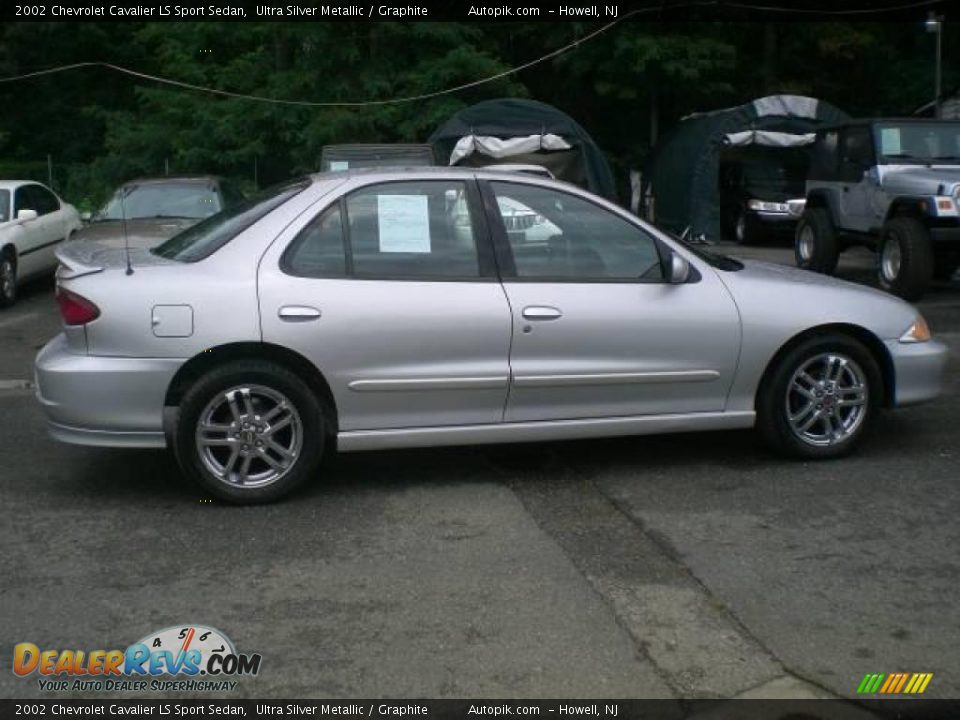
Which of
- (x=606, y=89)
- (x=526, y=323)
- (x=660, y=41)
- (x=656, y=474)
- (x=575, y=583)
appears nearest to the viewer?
(x=575, y=583)

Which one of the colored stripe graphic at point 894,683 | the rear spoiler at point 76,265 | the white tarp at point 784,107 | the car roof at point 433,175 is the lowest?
the colored stripe graphic at point 894,683

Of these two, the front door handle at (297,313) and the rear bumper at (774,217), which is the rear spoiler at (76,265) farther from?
the rear bumper at (774,217)

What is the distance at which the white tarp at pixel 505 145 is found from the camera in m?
18.5

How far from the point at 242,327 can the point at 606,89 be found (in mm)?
21747

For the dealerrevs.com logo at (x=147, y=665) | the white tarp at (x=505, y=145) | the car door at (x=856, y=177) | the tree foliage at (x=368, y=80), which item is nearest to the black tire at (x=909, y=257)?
the car door at (x=856, y=177)

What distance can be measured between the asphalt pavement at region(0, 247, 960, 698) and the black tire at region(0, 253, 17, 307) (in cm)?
660

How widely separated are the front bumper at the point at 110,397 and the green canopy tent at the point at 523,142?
13.6 meters

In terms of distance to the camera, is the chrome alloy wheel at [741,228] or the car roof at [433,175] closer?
the car roof at [433,175]

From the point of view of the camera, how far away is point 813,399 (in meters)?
6.05

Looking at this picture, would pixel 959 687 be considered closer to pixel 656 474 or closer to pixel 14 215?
pixel 656 474

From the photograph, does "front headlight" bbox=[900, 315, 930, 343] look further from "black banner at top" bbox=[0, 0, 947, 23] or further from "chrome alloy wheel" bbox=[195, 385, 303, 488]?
"black banner at top" bbox=[0, 0, 947, 23]

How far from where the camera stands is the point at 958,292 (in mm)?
13469

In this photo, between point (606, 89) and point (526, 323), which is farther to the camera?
point (606, 89)

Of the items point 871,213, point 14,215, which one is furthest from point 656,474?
point 14,215
